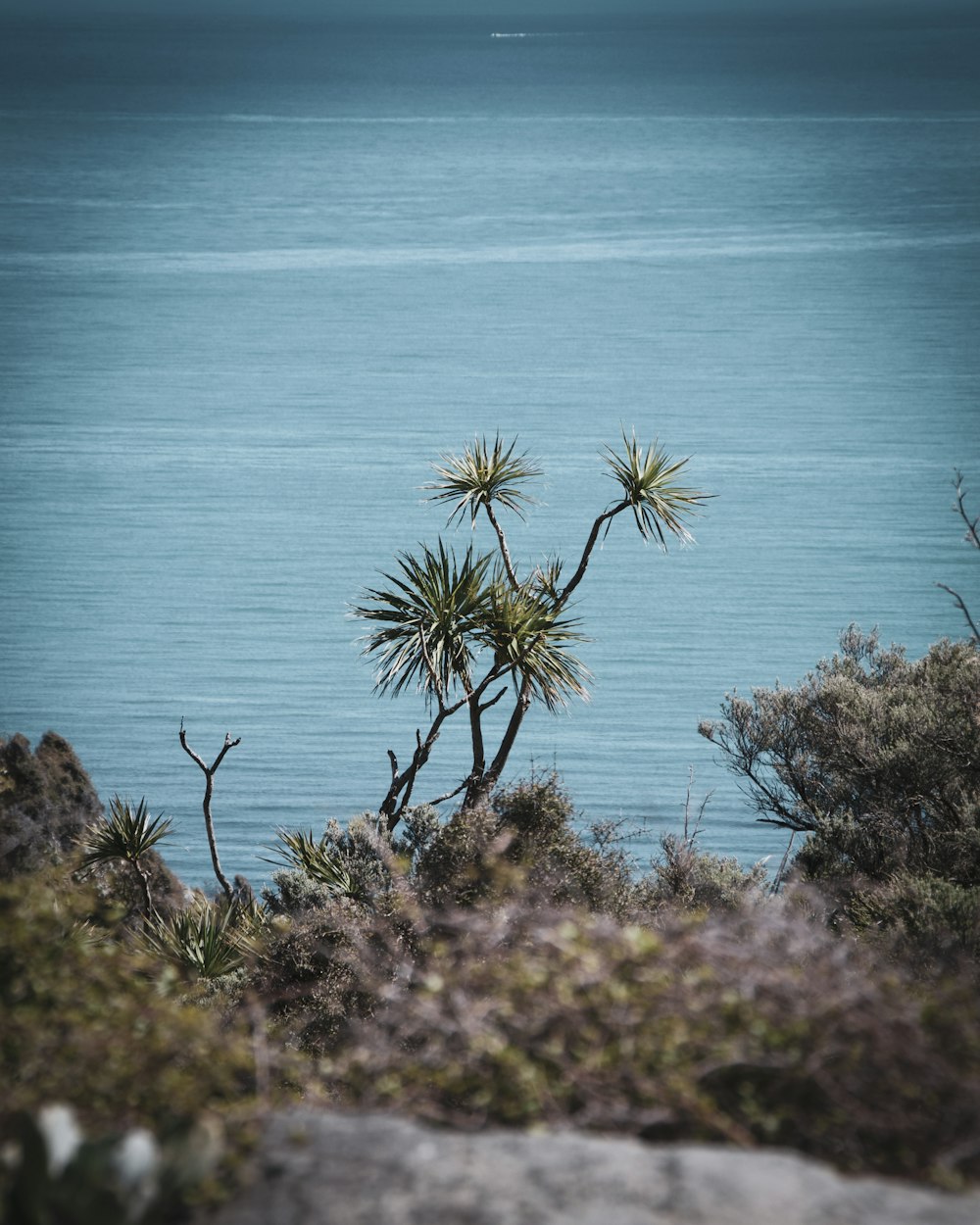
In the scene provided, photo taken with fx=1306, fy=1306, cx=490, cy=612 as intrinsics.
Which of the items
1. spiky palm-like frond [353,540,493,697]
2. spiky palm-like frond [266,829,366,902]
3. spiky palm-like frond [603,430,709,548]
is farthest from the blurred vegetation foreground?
spiky palm-like frond [603,430,709,548]

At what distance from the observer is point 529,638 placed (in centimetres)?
625

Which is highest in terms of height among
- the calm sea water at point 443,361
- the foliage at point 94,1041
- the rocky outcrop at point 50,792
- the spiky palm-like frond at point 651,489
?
the calm sea water at point 443,361

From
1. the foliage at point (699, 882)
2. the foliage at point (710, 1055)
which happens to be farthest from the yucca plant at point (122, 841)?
the foliage at point (710, 1055)

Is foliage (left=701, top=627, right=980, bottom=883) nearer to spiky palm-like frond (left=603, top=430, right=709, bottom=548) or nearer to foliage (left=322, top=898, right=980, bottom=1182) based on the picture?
spiky palm-like frond (left=603, top=430, right=709, bottom=548)

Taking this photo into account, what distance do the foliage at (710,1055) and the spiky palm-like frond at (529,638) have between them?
144 inches

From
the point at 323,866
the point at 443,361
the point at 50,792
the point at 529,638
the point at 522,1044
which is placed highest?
the point at 443,361

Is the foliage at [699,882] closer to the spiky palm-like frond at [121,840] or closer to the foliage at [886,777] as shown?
the foliage at [886,777]

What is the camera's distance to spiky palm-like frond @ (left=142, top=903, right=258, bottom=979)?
557 centimetres

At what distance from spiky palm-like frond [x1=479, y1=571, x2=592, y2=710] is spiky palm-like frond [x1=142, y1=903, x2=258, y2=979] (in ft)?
5.59

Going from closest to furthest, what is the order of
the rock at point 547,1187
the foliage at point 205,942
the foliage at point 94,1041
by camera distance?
the rock at point 547,1187
the foliage at point 94,1041
the foliage at point 205,942

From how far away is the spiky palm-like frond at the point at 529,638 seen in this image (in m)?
6.20

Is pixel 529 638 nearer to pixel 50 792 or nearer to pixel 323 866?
pixel 323 866

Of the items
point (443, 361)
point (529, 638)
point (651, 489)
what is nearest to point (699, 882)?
point (529, 638)

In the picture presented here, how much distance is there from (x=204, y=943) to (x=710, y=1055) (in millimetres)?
3873
